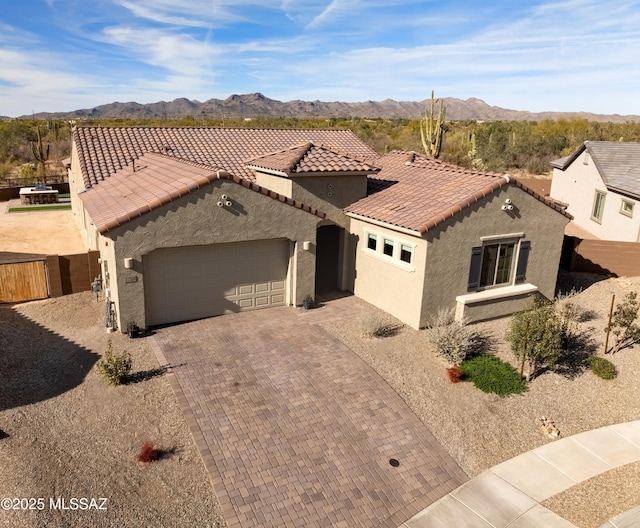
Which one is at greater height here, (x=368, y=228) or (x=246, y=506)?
(x=368, y=228)

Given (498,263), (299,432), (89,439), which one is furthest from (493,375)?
(89,439)

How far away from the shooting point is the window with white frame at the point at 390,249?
16.7 m

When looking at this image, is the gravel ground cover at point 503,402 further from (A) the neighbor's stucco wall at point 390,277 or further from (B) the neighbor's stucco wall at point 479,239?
(B) the neighbor's stucco wall at point 479,239

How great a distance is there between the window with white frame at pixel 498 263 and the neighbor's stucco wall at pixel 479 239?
256 mm

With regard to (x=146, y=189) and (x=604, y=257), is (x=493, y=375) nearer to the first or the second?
(x=146, y=189)

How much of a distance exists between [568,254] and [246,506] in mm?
19706

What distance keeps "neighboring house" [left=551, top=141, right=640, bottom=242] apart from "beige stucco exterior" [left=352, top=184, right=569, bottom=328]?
34.7 ft

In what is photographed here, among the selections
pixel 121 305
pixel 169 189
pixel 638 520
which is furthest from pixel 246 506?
pixel 169 189

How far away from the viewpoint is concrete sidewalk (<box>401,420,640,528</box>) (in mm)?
9016

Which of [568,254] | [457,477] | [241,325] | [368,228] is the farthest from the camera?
[568,254]

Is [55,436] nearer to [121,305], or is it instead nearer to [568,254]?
[121,305]

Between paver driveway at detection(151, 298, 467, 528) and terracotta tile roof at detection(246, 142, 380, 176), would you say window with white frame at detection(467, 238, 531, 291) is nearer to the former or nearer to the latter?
terracotta tile roof at detection(246, 142, 380, 176)

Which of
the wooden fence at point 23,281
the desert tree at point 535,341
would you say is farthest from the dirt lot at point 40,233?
the desert tree at point 535,341

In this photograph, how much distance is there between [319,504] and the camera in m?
9.23
